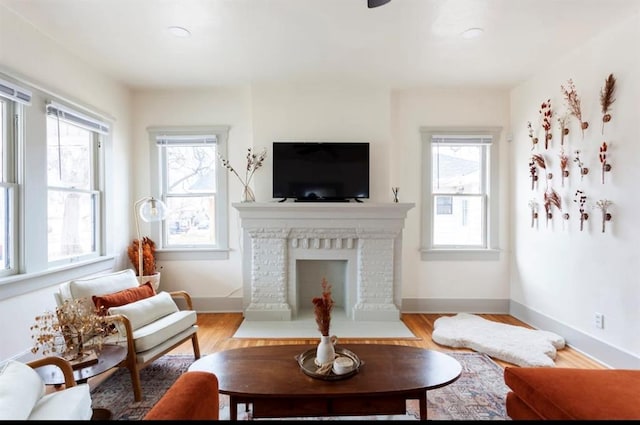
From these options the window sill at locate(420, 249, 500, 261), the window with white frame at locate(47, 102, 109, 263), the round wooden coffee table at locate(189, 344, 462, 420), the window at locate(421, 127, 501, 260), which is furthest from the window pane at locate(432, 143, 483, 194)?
the window with white frame at locate(47, 102, 109, 263)

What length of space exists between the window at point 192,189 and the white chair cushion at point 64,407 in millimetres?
2997

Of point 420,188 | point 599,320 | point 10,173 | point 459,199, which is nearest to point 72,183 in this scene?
point 10,173

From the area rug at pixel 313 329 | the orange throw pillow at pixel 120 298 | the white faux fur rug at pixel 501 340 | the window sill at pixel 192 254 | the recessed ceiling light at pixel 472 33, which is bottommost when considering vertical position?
the area rug at pixel 313 329

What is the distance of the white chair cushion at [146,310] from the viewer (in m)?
2.43

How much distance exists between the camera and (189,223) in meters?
4.24

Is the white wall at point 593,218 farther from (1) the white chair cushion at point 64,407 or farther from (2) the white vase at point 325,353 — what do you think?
(1) the white chair cushion at point 64,407

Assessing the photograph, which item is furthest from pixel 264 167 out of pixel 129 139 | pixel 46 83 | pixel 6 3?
pixel 6 3

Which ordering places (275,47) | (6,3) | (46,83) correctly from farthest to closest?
(275,47) < (46,83) < (6,3)

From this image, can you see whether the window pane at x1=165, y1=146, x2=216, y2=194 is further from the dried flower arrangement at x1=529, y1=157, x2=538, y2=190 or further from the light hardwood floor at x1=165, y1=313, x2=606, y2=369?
the dried flower arrangement at x1=529, y1=157, x2=538, y2=190

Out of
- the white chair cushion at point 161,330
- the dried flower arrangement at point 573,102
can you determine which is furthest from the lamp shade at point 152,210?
the dried flower arrangement at point 573,102

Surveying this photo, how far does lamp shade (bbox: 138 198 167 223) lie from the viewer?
11.7ft

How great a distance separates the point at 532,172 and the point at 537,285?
1250 millimetres

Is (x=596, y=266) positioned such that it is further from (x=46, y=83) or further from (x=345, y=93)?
(x=46, y=83)

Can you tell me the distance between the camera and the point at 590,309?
295 centimetres
